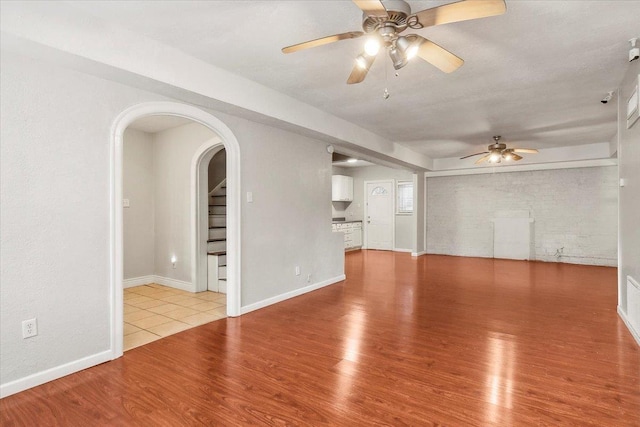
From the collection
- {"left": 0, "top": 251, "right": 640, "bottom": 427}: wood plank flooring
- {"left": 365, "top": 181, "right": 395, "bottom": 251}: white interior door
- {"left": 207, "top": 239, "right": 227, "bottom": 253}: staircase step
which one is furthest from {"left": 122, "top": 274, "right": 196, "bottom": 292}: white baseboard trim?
{"left": 365, "top": 181, "right": 395, "bottom": 251}: white interior door

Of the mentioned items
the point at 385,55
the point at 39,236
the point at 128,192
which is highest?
the point at 385,55

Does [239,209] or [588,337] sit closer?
[588,337]

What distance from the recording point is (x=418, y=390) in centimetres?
233

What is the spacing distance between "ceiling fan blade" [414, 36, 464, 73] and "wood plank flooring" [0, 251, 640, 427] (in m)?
2.25

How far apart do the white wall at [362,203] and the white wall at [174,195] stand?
5.92 m

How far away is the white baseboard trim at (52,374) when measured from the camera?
229cm

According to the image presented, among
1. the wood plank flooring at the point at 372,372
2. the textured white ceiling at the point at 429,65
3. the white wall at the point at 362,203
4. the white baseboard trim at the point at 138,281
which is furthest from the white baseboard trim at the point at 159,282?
the white wall at the point at 362,203

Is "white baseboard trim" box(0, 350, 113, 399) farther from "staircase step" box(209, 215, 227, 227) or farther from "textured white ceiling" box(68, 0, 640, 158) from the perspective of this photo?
"staircase step" box(209, 215, 227, 227)

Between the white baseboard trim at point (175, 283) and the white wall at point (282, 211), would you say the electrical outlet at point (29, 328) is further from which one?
the white baseboard trim at point (175, 283)

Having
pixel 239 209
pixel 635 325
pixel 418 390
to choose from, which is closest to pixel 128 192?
pixel 239 209

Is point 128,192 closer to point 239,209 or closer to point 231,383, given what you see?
point 239,209

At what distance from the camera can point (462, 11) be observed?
1.88 meters

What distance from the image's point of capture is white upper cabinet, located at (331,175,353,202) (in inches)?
408

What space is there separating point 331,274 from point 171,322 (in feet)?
8.66
